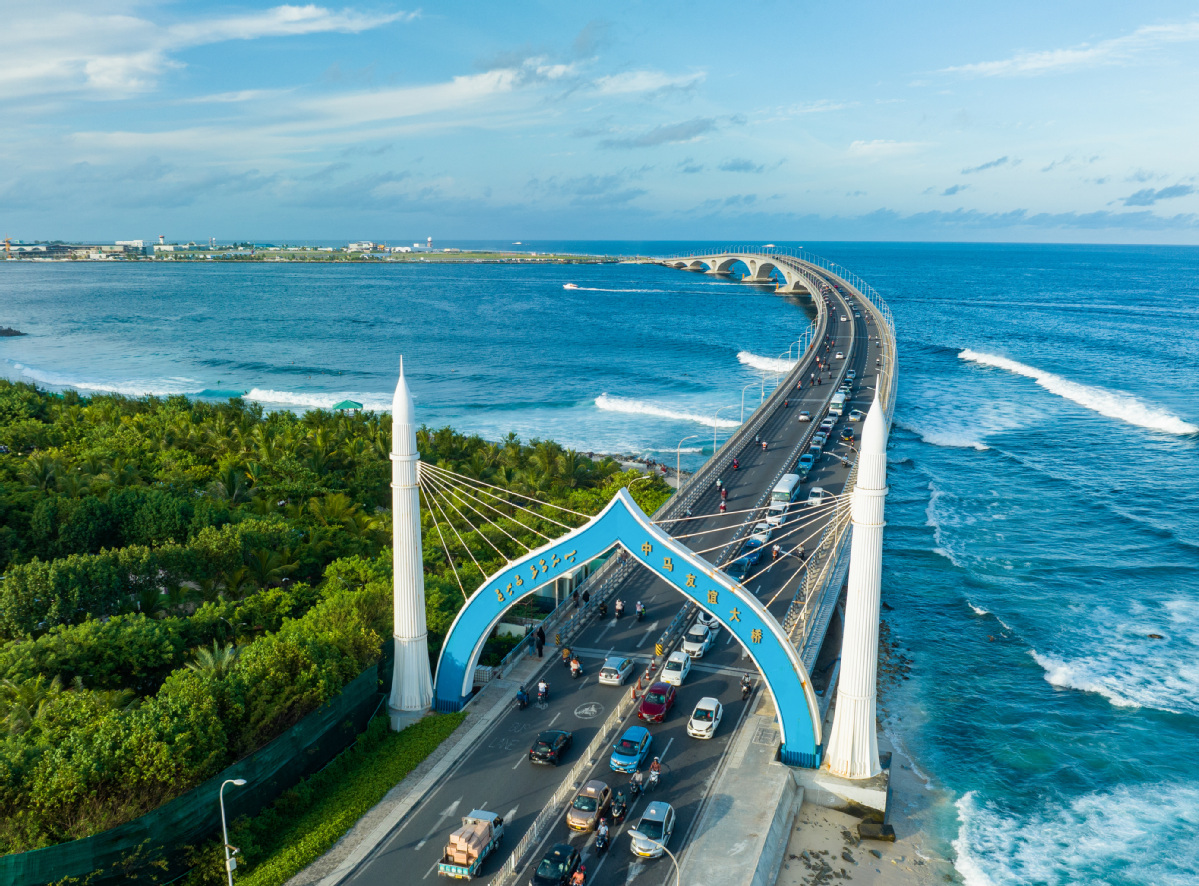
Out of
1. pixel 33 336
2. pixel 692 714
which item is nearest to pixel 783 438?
pixel 692 714

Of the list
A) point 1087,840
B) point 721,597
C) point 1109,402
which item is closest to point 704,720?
point 721,597

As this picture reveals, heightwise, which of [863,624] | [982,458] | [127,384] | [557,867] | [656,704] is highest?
[863,624]

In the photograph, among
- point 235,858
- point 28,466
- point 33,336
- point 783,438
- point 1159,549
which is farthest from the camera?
point 33,336

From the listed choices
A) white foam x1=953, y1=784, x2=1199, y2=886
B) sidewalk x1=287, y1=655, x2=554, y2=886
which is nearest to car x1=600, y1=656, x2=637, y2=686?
sidewalk x1=287, y1=655, x2=554, y2=886

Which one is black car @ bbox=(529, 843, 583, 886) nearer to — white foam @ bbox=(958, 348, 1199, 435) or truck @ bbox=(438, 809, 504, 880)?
truck @ bbox=(438, 809, 504, 880)

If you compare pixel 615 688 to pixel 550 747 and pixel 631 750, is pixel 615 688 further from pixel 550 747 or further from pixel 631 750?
pixel 550 747

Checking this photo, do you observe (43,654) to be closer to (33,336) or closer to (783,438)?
(783,438)

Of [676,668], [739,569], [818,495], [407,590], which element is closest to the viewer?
[407,590]
